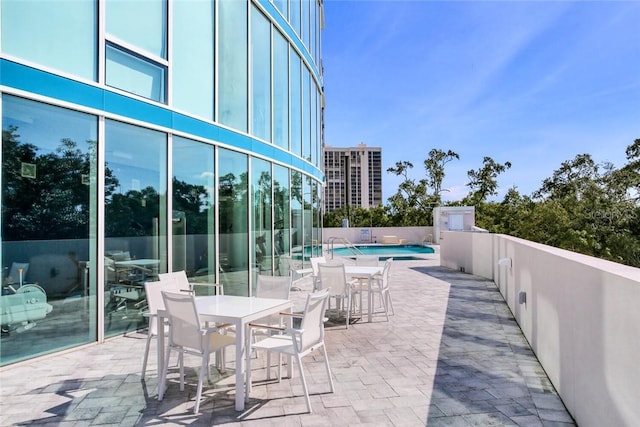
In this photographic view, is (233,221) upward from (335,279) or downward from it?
upward

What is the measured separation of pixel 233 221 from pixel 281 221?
1.92 metres

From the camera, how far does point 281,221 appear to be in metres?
8.89

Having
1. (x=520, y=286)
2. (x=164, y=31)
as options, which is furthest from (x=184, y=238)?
(x=520, y=286)

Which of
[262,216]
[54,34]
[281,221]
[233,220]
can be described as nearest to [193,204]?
[233,220]

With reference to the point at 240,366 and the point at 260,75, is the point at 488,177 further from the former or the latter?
the point at 240,366

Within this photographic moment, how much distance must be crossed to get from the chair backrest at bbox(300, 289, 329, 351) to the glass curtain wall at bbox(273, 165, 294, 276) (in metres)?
5.18

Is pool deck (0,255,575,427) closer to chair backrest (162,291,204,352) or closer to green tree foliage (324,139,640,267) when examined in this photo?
chair backrest (162,291,204,352)

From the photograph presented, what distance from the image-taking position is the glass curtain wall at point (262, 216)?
7.71m

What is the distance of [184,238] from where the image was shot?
6039 mm

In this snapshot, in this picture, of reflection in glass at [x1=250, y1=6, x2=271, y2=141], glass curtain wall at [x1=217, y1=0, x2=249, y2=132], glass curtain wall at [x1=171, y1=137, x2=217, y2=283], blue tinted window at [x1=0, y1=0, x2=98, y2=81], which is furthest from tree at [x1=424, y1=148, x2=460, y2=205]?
blue tinted window at [x1=0, y1=0, x2=98, y2=81]

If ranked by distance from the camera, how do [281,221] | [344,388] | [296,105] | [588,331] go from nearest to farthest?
[588,331] < [344,388] < [281,221] < [296,105]

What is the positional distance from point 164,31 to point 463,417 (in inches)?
239

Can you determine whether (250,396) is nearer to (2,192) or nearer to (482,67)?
(2,192)

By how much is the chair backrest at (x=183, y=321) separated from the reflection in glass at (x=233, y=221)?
139 inches
